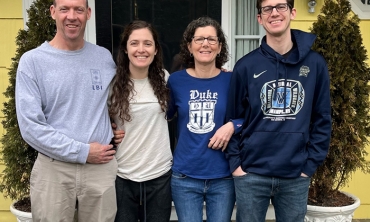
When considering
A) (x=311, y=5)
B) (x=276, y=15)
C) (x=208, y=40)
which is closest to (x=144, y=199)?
(x=208, y=40)

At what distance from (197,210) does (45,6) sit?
1.97 meters

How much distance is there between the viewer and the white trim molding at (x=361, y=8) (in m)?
3.97

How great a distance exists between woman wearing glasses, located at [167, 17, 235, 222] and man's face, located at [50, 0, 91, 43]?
68 centimetres

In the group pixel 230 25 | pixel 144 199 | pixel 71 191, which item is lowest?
pixel 144 199

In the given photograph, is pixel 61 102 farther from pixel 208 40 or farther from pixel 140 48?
pixel 208 40

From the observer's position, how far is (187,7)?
414cm

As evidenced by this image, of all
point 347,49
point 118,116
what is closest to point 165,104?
point 118,116

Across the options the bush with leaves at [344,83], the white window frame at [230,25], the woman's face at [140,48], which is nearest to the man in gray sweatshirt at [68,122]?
the woman's face at [140,48]

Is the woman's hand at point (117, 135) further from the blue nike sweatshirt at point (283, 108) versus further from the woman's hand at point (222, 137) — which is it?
the blue nike sweatshirt at point (283, 108)

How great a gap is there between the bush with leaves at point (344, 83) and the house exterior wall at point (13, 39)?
93cm

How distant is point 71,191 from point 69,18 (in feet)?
3.33

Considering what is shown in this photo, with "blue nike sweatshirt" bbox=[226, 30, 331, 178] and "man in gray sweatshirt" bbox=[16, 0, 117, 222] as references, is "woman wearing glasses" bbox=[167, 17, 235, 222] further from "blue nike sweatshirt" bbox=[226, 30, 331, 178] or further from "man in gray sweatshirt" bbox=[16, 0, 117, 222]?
"man in gray sweatshirt" bbox=[16, 0, 117, 222]

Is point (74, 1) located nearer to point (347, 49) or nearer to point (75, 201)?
point (75, 201)

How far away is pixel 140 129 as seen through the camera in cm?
237
